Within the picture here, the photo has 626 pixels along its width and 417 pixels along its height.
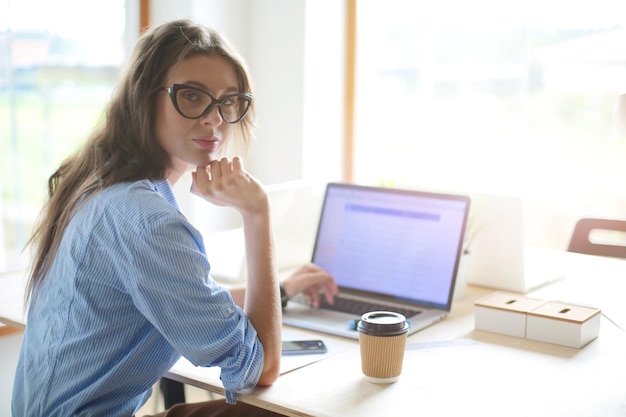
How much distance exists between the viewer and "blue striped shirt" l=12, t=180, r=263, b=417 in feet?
4.45

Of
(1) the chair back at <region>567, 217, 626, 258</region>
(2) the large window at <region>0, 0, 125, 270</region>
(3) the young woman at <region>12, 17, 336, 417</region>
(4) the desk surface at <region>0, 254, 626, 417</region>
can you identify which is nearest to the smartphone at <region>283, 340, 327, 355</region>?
(4) the desk surface at <region>0, 254, 626, 417</region>

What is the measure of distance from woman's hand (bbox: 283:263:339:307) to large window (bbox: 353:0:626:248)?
4.73 feet

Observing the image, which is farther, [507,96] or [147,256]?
[507,96]

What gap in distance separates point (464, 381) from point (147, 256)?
2.03 feet

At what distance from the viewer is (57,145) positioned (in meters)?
3.12

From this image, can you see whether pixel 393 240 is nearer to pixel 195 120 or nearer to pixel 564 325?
pixel 564 325

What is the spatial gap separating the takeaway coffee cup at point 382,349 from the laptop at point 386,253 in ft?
0.99

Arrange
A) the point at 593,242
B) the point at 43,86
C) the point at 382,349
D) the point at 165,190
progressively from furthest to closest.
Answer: the point at 43,86 → the point at 593,242 → the point at 165,190 → the point at 382,349

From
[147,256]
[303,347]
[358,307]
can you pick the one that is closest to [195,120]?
[147,256]

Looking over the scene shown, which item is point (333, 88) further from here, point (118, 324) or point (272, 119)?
point (118, 324)

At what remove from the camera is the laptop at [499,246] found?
6.99 feet

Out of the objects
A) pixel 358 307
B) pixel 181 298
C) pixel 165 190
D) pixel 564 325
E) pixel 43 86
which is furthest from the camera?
pixel 43 86

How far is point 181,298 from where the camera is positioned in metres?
1.35

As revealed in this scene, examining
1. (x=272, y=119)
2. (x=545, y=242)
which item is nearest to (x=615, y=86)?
(x=545, y=242)
